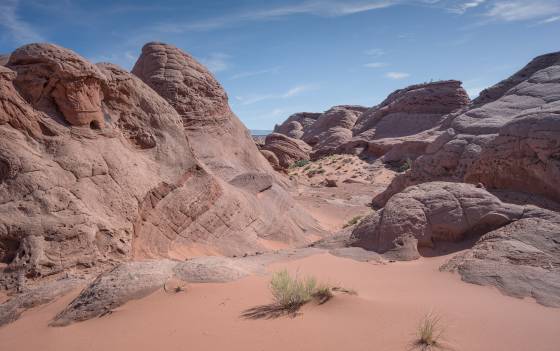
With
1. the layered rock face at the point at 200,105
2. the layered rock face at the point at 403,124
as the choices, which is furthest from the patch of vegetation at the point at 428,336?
the layered rock face at the point at 403,124

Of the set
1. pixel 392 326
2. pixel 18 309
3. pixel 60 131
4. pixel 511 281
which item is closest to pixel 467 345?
pixel 392 326

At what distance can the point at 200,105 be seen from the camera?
483 inches

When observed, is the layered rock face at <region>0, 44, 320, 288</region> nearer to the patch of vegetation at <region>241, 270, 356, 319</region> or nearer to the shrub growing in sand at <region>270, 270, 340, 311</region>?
the patch of vegetation at <region>241, 270, 356, 319</region>

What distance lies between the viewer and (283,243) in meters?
9.46

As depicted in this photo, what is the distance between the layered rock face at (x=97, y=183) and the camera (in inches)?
223

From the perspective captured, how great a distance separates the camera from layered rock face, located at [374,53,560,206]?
22.9 ft

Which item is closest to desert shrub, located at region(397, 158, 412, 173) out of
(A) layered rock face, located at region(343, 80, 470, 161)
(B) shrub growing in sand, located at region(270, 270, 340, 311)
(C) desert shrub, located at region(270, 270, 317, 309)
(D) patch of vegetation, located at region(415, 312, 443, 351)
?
(A) layered rock face, located at region(343, 80, 470, 161)

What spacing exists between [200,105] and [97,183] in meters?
6.07

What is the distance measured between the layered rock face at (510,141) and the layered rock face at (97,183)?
170 inches

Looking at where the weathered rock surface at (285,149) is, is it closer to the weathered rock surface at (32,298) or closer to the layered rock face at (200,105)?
the layered rock face at (200,105)

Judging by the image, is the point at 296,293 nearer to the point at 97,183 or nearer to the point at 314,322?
the point at 314,322

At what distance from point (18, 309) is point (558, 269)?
603 centimetres

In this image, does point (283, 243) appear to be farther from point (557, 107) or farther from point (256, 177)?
point (557, 107)

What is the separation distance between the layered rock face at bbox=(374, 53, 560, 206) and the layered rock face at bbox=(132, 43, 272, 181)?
537 cm
